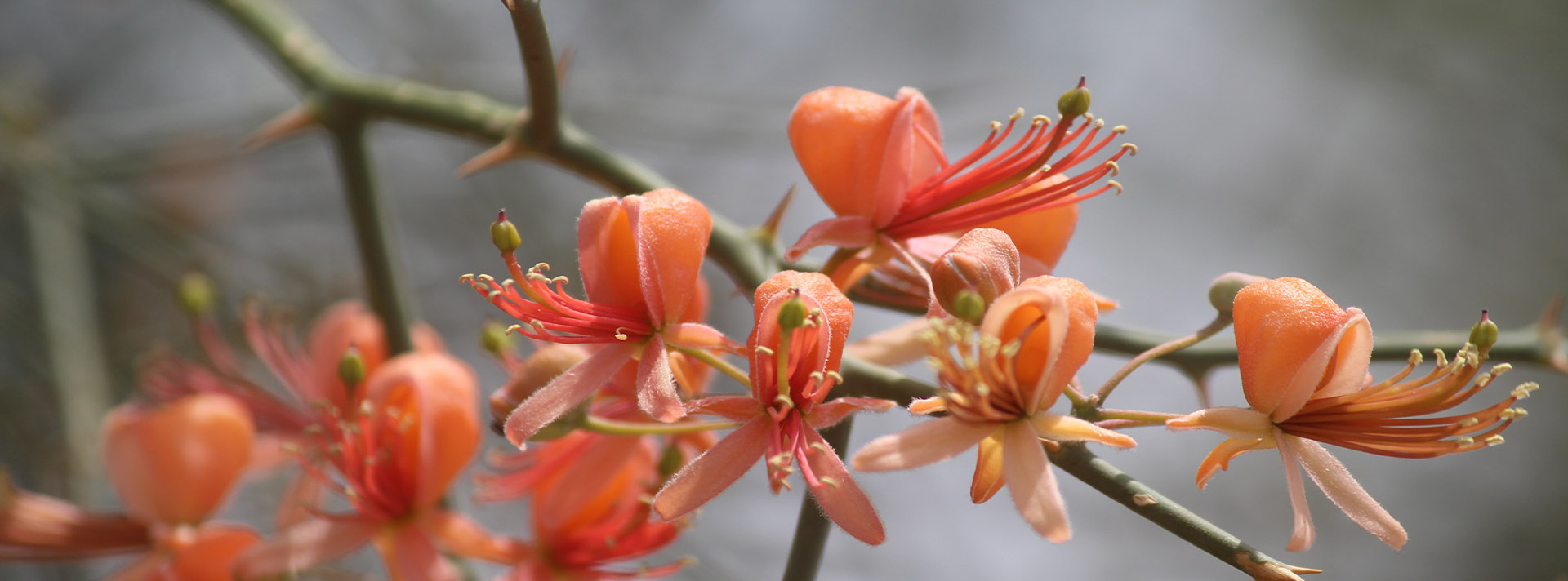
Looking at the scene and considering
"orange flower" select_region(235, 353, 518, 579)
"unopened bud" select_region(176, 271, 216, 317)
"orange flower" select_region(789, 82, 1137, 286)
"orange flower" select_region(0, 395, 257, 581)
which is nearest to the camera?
"orange flower" select_region(789, 82, 1137, 286)

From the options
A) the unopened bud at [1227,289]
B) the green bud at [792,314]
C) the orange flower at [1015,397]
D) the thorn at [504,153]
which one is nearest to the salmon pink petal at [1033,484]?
the orange flower at [1015,397]

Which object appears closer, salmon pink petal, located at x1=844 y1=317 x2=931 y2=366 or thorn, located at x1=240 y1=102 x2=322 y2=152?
salmon pink petal, located at x1=844 y1=317 x2=931 y2=366

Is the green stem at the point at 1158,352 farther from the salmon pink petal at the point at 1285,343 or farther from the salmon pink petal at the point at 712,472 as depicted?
the salmon pink petal at the point at 712,472

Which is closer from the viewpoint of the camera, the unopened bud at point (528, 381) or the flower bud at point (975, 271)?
the flower bud at point (975, 271)

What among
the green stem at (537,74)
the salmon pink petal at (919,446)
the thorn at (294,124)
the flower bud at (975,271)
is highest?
the green stem at (537,74)

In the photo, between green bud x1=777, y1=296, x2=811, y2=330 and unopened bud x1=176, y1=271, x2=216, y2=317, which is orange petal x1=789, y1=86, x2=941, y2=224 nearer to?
green bud x1=777, y1=296, x2=811, y2=330

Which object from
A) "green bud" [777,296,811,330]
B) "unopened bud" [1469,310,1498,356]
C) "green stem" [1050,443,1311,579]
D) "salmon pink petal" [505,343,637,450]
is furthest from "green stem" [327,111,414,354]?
"unopened bud" [1469,310,1498,356]

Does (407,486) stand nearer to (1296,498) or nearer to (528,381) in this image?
(528,381)
